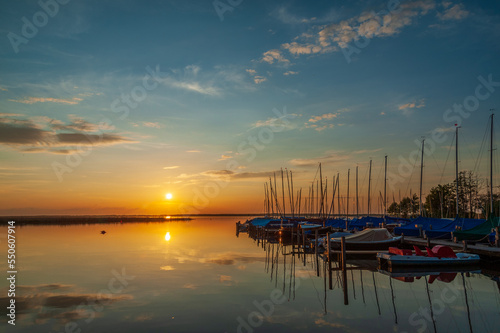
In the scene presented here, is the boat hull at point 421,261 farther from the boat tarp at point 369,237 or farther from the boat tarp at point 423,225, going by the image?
the boat tarp at point 423,225

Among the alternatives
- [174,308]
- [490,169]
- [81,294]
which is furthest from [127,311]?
[490,169]

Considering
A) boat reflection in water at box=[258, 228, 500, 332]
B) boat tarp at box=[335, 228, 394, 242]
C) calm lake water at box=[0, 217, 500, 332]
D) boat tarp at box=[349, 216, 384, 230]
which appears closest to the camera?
calm lake water at box=[0, 217, 500, 332]

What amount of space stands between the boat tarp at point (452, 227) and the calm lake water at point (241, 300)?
11919mm

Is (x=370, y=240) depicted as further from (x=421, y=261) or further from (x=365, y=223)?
(x=365, y=223)

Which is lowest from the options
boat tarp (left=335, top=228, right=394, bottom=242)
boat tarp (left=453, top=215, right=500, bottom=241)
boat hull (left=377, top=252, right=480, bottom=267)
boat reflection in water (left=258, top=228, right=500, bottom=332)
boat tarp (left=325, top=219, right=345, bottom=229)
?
boat tarp (left=325, top=219, right=345, bottom=229)

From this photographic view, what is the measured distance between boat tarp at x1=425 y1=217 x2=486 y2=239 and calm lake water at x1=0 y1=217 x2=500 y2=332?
39.1ft

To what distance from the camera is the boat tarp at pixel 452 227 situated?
38.1m

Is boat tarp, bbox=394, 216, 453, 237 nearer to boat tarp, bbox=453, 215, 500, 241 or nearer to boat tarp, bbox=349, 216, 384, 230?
boat tarp, bbox=453, 215, 500, 241

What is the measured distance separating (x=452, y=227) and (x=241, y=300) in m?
31.1

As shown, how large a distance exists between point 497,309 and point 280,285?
12.3 metres

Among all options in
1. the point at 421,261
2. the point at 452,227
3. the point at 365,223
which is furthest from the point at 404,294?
the point at 365,223

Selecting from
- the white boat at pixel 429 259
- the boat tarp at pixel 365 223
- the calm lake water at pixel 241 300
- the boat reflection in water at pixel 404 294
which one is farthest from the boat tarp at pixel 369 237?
the boat tarp at pixel 365 223

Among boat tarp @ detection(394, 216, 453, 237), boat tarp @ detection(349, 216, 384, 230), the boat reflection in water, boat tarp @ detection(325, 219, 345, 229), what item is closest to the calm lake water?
the boat reflection in water

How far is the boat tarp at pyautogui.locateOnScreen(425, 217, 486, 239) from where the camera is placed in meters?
38.1
